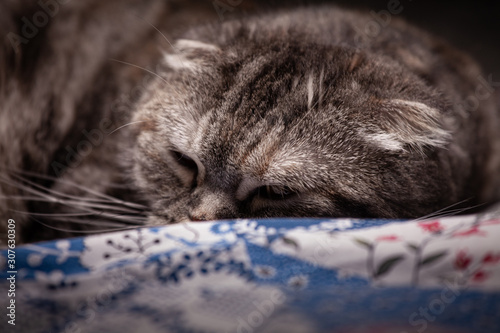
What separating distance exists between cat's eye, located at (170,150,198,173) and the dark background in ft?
2.87

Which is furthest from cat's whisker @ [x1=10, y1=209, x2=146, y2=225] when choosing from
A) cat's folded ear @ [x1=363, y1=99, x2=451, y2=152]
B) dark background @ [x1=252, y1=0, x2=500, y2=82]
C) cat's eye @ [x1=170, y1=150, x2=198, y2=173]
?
dark background @ [x1=252, y1=0, x2=500, y2=82]

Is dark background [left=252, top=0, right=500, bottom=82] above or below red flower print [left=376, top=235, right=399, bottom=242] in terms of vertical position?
above

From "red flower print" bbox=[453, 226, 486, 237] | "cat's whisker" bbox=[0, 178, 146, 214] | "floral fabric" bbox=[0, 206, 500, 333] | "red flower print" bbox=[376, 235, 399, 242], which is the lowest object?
"floral fabric" bbox=[0, 206, 500, 333]

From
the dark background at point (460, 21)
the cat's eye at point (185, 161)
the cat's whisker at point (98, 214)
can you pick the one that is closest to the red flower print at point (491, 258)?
the cat's eye at point (185, 161)

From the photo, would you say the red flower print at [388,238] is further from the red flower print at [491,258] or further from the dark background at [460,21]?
the dark background at [460,21]

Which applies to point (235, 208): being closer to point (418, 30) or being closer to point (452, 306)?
point (452, 306)

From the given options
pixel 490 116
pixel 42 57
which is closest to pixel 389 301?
pixel 490 116

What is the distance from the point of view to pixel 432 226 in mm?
770

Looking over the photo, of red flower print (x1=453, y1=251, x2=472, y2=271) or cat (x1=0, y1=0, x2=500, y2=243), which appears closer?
red flower print (x1=453, y1=251, x2=472, y2=271)

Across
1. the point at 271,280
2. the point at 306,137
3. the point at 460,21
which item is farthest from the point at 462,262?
the point at 460,21

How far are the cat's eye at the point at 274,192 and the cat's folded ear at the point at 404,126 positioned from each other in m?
0.21

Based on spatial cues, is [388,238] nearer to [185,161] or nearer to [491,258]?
[491,258]

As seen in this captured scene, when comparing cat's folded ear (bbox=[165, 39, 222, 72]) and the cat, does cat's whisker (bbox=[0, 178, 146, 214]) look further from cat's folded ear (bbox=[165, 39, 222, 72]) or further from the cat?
cat's folded ear (bbox=[165, 39, 222, 72])

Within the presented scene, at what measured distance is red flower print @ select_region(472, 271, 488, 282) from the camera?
2.25ft
